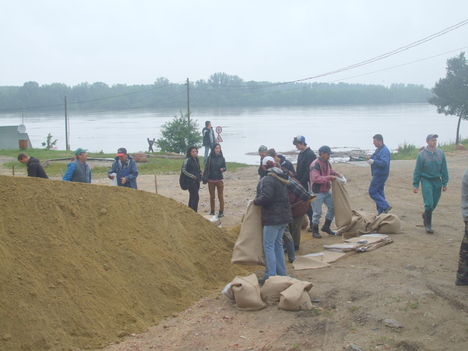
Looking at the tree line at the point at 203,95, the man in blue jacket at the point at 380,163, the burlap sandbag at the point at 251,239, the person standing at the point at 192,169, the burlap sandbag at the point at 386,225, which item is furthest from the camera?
the tree line at the point at 203,95

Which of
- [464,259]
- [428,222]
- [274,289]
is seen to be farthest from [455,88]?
[274,289]

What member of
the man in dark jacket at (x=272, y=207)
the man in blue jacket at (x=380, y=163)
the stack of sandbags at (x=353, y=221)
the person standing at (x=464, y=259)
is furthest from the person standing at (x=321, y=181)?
the person standing at (x=464, y=259)

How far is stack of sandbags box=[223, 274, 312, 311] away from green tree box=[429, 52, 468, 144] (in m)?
33.9

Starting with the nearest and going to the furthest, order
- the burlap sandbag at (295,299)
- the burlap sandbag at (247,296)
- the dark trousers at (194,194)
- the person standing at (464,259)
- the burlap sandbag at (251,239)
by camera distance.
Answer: the burlap sandbag at (295,299) < the burlap sandbag at (247,296) < the person standing at (464,259) < the burlap sandbag at (251,239) < the dark trousers at (194,194)

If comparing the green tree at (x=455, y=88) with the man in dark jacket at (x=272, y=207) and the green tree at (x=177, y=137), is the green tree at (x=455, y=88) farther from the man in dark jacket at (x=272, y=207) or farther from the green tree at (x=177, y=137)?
→ the man in dark jacket at (x=272, y=207)

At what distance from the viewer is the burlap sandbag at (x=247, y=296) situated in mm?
6473

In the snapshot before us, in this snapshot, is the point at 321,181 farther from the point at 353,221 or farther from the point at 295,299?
the point at 295,299

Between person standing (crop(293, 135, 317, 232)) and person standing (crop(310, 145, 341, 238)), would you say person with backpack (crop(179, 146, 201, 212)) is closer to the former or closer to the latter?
person standing (crop(293, 135, 317, 232))

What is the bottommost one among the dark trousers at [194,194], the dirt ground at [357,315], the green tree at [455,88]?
the dirt ground at [357,315]

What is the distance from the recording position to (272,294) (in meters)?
6.62

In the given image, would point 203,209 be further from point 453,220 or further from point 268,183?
point 268,183

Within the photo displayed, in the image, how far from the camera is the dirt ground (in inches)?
216

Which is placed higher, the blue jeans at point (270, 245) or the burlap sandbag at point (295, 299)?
the blue jeans at point (270, 245)

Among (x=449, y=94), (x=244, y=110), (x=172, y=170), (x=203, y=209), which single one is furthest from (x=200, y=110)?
(x=203, y=209)
